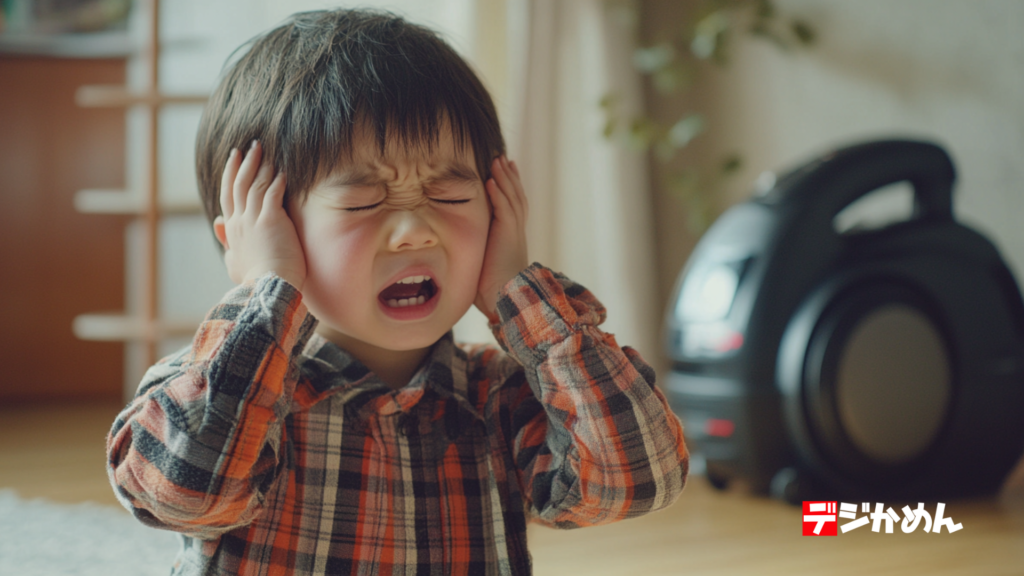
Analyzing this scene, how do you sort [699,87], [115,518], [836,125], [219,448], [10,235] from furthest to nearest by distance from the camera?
[10,235] < [699,87] < [836,125] < [115,518] < [219,448]

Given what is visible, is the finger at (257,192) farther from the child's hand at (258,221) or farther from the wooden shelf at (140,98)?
the wooden shelf at (140,98)

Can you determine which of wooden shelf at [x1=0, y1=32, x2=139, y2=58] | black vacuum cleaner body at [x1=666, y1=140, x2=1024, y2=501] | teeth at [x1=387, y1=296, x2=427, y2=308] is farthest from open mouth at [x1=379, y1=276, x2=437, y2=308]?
wooden shelf at [x1=0, y1=32, x2=139, y2=58]

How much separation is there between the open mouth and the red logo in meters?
0.78

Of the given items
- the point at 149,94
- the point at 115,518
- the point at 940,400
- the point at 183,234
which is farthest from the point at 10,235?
the point at 940,400

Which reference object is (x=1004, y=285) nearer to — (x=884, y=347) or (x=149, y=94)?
(x=884, y=347)

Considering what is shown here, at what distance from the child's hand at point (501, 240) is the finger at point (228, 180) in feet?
0.58

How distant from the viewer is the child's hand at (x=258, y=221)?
0.59 meters

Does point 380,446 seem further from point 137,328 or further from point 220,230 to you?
point 137,328

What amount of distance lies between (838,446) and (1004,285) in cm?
36

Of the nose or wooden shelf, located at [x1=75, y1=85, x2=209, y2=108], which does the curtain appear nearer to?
wooden shelf, located at [x1=75, y1=85, x2=209, y2=108]

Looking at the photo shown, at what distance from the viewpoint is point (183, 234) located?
229 centimetres

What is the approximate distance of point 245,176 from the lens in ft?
1.98

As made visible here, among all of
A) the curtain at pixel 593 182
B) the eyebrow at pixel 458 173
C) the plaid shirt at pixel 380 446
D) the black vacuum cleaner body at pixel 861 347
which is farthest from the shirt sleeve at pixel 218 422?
the curtain at pixel 593 182

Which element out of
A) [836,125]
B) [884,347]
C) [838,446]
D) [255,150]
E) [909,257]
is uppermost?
[836,125]
